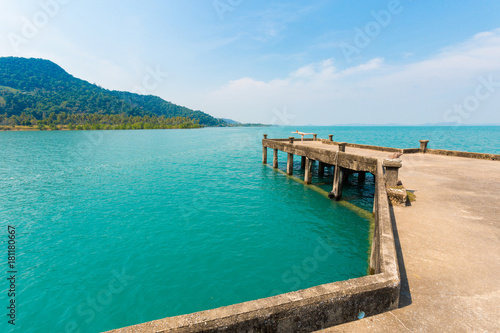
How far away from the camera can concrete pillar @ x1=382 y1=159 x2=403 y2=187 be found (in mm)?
8773

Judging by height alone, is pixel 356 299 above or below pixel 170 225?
above

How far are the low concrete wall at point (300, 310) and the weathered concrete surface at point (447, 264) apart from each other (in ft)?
0.67

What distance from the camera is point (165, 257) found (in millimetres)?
10508

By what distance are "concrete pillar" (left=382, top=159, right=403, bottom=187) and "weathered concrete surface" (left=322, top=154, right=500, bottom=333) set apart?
1.12 metres

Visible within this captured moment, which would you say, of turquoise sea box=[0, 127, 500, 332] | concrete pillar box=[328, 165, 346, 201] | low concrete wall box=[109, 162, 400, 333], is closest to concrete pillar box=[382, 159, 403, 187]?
turquoise sea box=[0, 127, 500, 332]

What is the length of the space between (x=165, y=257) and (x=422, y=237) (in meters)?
9.92

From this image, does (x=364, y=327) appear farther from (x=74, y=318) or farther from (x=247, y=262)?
(x=74, y=318)

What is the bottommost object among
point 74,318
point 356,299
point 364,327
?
point 74,318

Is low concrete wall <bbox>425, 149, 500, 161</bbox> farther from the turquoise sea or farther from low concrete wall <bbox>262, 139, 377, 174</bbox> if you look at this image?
low concrete wall <bbox>262, 139, 377, 174</bbox>

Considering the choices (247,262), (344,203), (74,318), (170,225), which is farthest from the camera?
(344,203)

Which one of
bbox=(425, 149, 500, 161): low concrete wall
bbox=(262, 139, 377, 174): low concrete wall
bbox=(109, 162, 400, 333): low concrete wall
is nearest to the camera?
bbox=(109, 162, 400, 333): low concrete wall

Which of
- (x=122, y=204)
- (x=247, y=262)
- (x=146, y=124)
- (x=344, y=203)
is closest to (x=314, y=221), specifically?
(x=344, y=203)

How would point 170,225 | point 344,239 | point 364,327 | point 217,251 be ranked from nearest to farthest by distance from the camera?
point 364,327 < point 217,251 < point 344,239 < point 170,225

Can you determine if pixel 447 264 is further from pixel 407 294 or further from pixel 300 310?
pixel 300 310
